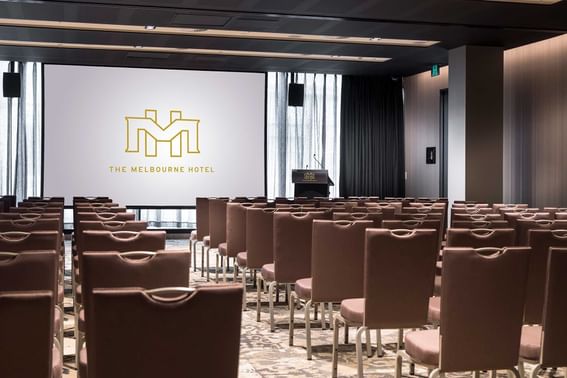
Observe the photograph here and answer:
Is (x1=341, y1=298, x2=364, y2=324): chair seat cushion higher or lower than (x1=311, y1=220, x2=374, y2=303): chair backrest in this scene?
lower

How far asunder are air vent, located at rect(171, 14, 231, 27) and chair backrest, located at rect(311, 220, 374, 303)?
7220 mm

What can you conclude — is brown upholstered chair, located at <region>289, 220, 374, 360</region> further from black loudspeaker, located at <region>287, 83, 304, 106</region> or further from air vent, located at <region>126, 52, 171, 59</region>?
black loudspeaker, located at <region>287, 83, 304, 106</region>

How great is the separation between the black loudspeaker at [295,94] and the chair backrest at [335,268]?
1214 centimetres

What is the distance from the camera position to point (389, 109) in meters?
18.3

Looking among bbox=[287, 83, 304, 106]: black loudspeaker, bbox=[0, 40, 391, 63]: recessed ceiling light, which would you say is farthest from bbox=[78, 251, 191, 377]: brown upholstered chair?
bbox=[287, 83, 304, 106]: black loudspeaker

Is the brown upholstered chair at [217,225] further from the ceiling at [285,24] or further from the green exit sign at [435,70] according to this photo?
the green exit sign at [435,70]

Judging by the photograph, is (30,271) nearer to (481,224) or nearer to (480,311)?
(480,311)

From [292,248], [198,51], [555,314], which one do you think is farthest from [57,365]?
[198,51]

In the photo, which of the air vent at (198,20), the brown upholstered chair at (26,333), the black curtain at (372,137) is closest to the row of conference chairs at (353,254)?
the brown upholstered chair at (26,333)

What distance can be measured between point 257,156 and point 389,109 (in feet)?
13.2

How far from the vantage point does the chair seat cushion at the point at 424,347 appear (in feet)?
10.7

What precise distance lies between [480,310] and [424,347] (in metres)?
0.32

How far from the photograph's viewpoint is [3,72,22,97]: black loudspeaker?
15344mm

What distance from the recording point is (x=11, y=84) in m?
15.4
